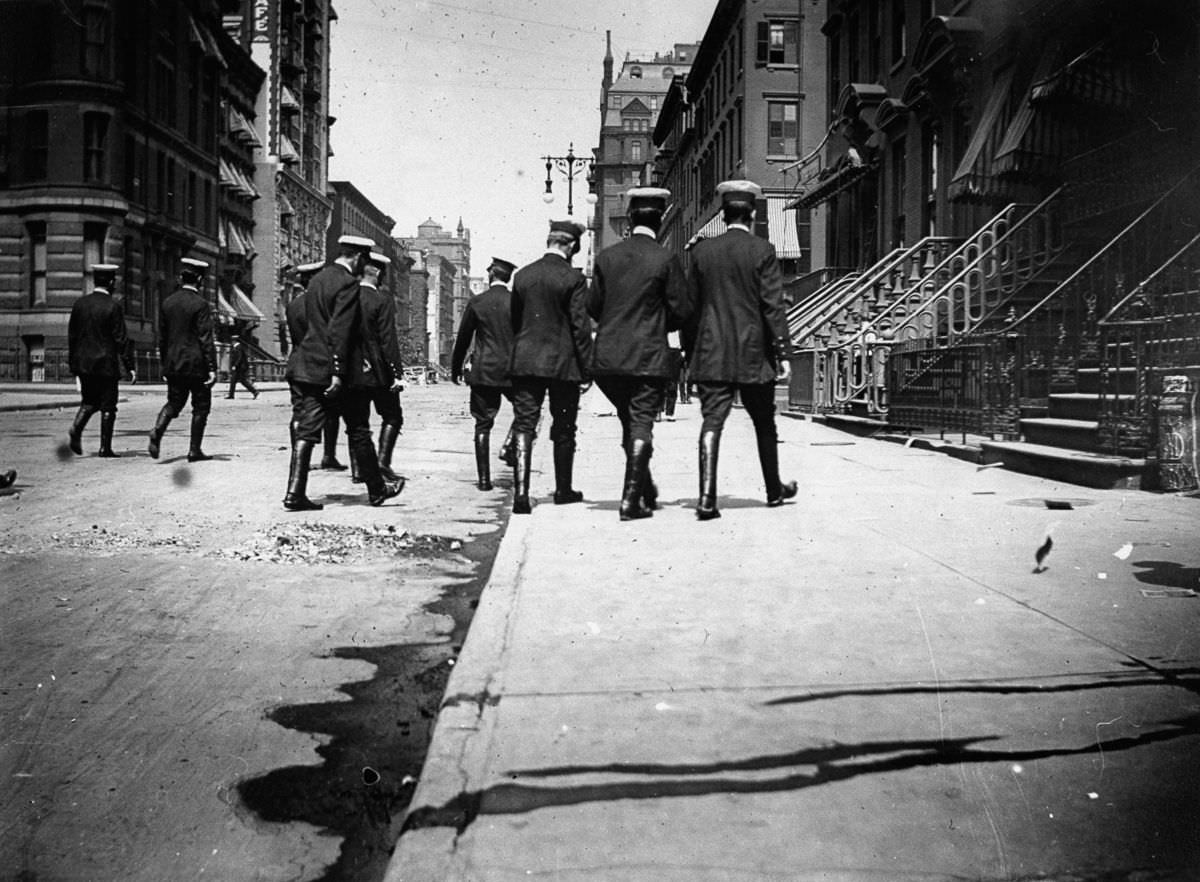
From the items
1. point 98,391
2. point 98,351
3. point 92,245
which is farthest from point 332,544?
point 92,245

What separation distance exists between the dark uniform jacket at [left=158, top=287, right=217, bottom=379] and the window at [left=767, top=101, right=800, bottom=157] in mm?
32886

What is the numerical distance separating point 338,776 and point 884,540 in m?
3.80

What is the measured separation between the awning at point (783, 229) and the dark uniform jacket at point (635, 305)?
108ft

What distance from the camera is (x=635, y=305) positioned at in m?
7.75

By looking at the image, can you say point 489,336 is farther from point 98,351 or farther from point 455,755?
point 455,755

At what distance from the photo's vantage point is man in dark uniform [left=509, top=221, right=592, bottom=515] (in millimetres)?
8156

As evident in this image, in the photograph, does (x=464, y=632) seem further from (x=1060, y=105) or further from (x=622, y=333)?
(x=1060, y=105)

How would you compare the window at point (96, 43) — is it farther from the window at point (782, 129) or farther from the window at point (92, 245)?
the window at point (782, 129)

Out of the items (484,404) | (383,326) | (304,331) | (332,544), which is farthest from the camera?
(304,331)

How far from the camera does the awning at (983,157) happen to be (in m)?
17.3

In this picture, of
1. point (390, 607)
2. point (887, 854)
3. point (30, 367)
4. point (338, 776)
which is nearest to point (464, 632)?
point (390, 607)

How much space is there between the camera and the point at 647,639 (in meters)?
4.38

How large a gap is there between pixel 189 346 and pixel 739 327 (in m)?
7.02

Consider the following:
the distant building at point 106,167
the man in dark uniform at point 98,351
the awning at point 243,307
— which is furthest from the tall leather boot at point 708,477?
the awning at point 243,307
